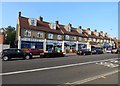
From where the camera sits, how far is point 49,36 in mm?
60500

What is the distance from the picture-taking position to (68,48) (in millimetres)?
67062

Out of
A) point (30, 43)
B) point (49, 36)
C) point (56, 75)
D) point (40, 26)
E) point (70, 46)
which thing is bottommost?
point (56, 75)

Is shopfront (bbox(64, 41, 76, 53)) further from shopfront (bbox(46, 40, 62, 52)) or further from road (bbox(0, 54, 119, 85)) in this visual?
road (bbox(0, 54, 119, 85))

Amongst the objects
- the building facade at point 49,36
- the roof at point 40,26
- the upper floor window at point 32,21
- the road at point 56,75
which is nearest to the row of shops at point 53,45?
the building facade at point 49,36

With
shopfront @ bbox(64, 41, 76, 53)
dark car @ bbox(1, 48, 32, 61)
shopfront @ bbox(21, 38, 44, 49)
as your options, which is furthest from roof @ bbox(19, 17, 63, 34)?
dark car @ bbox(1, 48, 32, 61)

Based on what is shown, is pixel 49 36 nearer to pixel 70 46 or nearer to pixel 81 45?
pixel 70 46

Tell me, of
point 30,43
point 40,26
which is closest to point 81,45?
point 40,26

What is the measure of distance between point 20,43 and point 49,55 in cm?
1421

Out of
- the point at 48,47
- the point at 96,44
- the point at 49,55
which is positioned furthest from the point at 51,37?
the point at 96,44

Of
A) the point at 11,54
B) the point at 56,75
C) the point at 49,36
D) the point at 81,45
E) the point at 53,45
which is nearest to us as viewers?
the point at 56,75

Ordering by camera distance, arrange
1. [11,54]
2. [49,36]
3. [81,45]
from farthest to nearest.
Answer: [81,45] < [49,36] < [11,54]

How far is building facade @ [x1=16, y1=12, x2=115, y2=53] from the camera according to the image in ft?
173

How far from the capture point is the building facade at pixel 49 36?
52875 millimetres

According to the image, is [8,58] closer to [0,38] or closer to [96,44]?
[0,38]
